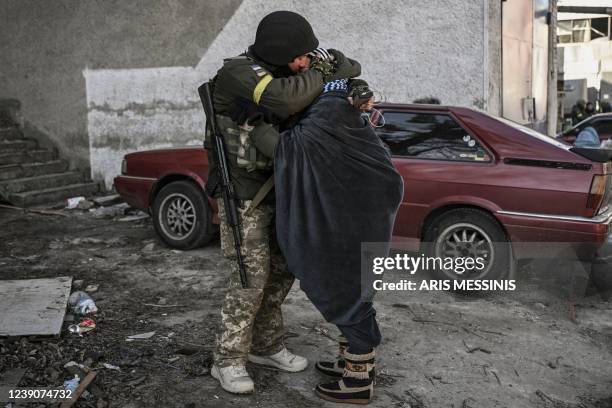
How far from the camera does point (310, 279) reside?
10.2 feet

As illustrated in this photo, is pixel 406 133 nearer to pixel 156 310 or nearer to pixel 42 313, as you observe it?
pixel 156 310

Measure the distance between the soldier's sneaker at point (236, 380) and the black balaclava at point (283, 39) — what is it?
5.05 feet

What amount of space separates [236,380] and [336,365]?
1.84 ft

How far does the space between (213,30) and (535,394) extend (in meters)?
7.44

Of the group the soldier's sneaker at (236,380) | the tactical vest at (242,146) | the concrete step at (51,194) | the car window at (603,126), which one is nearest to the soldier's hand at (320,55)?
the tactical vest at (242,146)

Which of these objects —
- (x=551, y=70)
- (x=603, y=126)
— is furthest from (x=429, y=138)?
(x=551, y=70)

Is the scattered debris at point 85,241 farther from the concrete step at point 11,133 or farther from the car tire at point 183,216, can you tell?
the concrete step at point 11,133

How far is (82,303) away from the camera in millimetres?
4727

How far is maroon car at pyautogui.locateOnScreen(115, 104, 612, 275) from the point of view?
498cm

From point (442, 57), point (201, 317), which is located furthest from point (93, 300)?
point (442, 57)

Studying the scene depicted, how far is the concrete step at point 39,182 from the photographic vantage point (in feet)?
30.8

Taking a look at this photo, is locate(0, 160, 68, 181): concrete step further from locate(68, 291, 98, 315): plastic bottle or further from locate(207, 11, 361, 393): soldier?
locate(207, 11, 361, 393): soldier

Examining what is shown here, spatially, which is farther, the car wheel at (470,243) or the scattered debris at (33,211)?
the scattered debris at (33,211)

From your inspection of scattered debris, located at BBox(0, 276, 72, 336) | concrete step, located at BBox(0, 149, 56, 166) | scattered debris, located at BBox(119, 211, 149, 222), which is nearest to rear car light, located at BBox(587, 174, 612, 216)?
scattered debris, located at BBox(0, 276, 72, 336)
